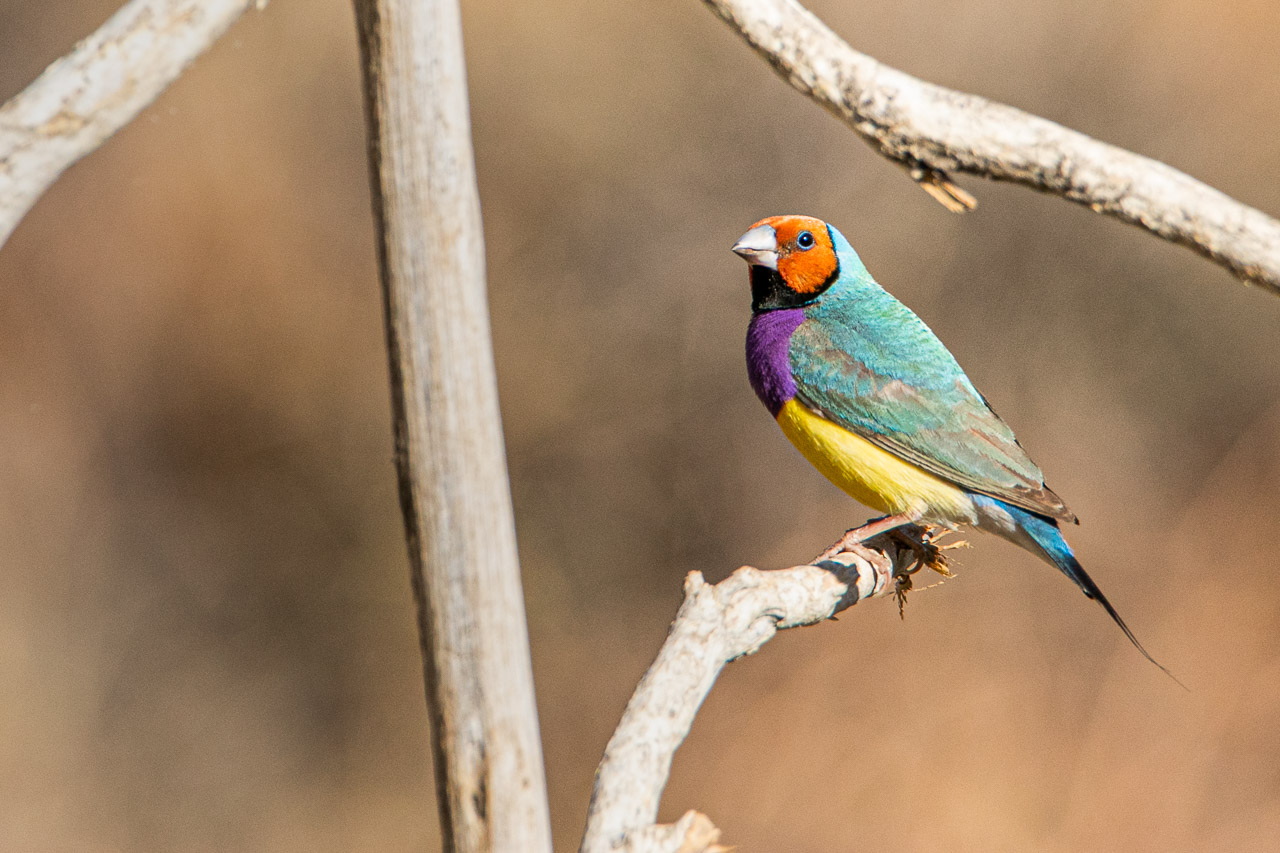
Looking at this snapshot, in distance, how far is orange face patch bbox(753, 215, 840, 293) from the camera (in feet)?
8.98

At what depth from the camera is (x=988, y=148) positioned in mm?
1858

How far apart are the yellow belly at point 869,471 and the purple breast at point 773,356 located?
4 cm

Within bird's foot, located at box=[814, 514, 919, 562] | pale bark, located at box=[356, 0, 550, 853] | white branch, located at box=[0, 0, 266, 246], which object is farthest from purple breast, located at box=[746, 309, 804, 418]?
white branch, located at box=[0, 0, 266, 246]

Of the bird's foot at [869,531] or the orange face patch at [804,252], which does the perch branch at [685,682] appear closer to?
the bird's foot at [869,531]

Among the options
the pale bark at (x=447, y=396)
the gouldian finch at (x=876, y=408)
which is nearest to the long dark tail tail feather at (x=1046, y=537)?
the gouldian finch at (x=876, y=408)

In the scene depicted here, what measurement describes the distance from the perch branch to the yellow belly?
0.25 metres

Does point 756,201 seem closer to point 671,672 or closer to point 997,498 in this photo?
point 997,498

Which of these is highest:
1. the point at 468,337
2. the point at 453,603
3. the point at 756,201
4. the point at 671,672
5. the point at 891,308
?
the point at 756,201

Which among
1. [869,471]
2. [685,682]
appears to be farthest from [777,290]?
[685,682]

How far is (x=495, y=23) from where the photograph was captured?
565 cm

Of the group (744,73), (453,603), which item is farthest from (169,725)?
(453,603)

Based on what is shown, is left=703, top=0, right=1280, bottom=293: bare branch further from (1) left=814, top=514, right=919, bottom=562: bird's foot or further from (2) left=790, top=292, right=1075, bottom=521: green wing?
(1) left=814, top=514, right=919, bottom=562: bird's foot

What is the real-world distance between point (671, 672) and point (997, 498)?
3.92 feet

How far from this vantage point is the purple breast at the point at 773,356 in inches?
109
